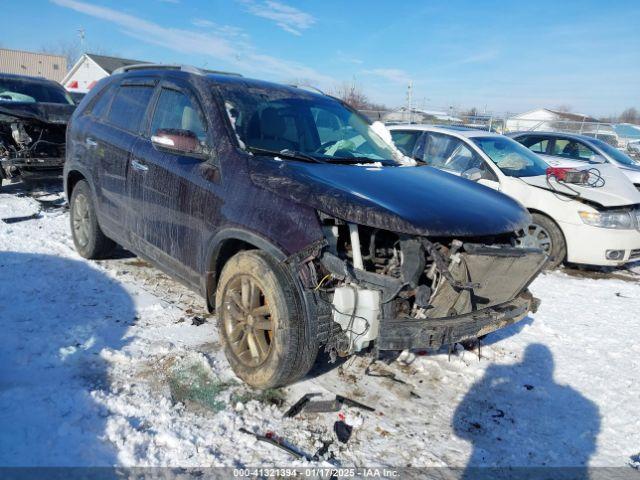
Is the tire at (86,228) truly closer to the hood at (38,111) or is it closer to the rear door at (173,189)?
the rear door at (173,189)

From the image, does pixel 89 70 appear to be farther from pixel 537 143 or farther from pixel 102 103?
pixel 102 103

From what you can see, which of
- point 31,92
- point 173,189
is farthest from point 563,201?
point 31,92

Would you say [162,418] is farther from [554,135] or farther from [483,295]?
[554,135]

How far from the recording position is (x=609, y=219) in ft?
20.5

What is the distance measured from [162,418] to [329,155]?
211cm

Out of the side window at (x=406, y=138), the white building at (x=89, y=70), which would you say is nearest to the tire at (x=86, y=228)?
the side window at (x=406, y=138)

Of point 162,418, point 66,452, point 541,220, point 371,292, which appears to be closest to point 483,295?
point 371,292

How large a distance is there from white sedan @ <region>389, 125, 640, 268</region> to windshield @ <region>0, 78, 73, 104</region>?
7.60m

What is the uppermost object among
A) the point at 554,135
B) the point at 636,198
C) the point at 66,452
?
the point at 554,135

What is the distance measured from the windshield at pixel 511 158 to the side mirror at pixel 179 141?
487cm

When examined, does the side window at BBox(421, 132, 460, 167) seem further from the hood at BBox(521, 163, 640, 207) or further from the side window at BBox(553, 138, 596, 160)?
the side window at BBox(553, 138, 596, 160)

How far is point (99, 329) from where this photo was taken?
3791mm

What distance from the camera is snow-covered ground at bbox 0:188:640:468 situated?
2.64 metres

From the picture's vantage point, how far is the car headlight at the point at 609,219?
245 inches
